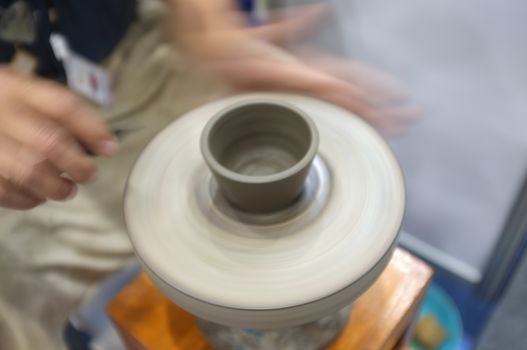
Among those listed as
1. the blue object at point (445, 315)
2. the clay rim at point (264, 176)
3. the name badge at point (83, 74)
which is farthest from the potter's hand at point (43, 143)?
the blue object at point (445, 315)

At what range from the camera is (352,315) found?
809mm

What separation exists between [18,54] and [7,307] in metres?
0.54

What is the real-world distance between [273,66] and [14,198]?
0.42 metres

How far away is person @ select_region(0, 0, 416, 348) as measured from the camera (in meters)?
0.65

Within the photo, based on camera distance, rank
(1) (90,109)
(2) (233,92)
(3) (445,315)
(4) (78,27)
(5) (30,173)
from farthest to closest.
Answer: (3) (445,315) → (4) (78,27) → (2) (233,92) → (1) (90,109) → (5) (30,173)

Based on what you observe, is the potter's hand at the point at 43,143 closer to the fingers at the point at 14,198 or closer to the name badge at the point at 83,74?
the fingers at the point at 14,198

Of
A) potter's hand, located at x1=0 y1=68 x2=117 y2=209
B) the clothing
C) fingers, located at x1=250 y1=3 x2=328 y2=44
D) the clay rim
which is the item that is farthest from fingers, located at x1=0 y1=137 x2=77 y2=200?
fingers, located at x1=250 y1=3 x2=328 y2=44

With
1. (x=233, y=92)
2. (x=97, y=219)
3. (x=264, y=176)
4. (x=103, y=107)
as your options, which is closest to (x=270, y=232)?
(x=264, y=176)

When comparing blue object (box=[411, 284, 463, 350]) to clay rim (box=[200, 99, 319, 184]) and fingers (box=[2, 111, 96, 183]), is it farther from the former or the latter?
fingers (box=[2, 111, 96, 183])

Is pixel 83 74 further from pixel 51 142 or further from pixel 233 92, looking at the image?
pixel 51 142

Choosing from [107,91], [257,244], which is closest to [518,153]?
[257,244]

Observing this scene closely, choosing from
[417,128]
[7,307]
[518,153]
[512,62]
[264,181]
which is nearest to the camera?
[264,181]

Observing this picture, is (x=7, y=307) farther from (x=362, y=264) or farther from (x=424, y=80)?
(x=424, y=80)

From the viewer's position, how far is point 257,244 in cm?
65
